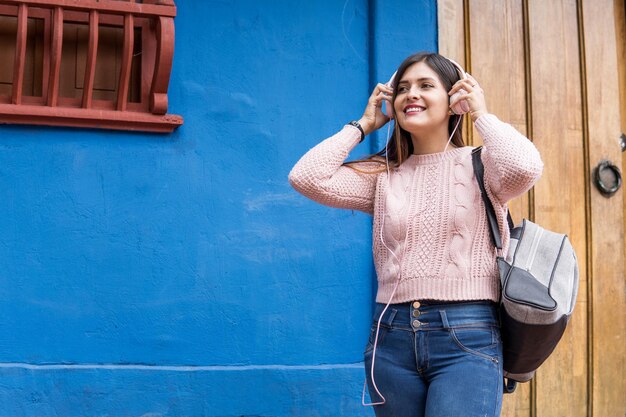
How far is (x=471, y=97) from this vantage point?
2.70 metres

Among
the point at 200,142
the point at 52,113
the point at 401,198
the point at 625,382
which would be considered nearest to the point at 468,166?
the point at 401,198

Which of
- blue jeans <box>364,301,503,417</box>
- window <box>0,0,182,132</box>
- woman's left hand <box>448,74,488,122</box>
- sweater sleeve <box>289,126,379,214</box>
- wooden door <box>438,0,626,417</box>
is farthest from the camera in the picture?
wooden door <box>438,0,626,417</box>

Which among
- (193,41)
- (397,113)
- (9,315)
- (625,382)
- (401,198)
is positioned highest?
(193,41)

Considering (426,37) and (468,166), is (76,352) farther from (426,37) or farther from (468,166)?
(426,37)

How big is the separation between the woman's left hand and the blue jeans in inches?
23.2

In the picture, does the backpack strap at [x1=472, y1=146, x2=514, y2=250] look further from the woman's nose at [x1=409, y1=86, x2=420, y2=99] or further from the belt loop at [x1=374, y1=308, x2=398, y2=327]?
the belt loop at [x1=374, y1=308, x2=398, y2=327]

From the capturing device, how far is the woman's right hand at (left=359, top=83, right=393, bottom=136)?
2928 mm

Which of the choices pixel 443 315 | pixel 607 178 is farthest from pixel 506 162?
pixel 607 178

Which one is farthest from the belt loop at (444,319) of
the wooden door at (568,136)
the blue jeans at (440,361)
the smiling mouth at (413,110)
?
the wooden door at (568,136)

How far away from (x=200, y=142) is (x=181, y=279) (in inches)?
23.1

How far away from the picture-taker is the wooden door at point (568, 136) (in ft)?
13.5

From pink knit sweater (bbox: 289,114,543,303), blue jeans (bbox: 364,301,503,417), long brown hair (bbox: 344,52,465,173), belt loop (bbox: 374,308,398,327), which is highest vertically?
long brown hair (bbox: 344,52,465,173)

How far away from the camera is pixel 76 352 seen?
3484 millimetres

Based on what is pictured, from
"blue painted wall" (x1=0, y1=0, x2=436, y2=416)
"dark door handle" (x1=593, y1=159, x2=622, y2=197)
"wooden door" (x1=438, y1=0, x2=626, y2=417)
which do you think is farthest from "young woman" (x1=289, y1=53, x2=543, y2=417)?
"dark door handle" (x1=593, y1=159, x2=622, y2=197)
